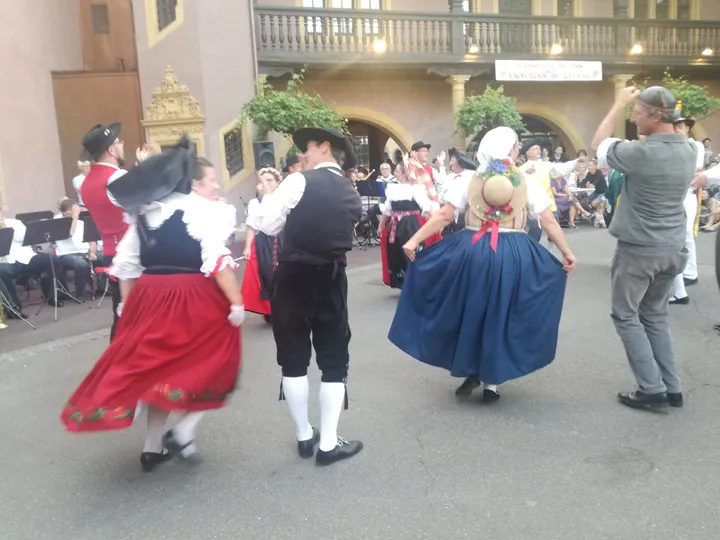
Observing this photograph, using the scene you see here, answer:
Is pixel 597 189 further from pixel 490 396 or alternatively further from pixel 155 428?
pixel 155 428

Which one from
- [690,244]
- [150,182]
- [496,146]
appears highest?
[496,146]

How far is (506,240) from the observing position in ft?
13.4

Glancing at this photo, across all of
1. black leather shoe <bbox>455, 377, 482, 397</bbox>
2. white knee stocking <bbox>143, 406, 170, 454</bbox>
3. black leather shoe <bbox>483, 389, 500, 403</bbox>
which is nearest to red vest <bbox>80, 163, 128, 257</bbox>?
white knee stocking <bbox>143, 406, 170, 454</bbox>

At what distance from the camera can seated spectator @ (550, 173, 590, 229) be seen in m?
14.6

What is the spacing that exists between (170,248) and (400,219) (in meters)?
4.49

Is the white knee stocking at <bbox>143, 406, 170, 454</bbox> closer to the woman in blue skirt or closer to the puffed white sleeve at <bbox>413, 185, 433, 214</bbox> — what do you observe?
the woman in blue skirt

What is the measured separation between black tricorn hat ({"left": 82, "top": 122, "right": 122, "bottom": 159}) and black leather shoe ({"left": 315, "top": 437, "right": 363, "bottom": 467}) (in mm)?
2392

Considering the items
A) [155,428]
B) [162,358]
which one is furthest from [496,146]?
[155,428]

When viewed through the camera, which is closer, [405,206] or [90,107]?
[405,206]

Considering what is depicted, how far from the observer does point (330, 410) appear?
3.46 meters

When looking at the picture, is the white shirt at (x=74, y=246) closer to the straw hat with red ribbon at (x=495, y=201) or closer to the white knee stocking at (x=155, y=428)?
the white knee stocking at (x=155, y=428)

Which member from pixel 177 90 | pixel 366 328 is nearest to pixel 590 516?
pixel 366 328

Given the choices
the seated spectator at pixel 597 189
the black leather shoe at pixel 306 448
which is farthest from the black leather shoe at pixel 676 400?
the seated spectator at pixel 597 189

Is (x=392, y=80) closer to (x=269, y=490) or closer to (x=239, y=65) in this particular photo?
(x=239, y=65)
